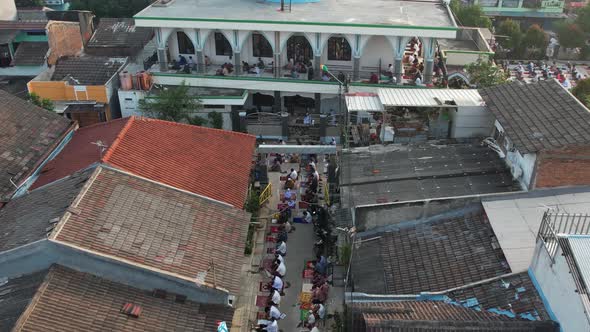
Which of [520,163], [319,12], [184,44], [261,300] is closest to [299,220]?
[261,300]

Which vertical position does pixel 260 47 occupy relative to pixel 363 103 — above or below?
below

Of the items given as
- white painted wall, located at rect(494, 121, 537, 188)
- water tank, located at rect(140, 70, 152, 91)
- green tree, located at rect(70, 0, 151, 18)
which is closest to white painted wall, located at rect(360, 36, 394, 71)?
water tank, located at rect(140, 70, 152, 91)

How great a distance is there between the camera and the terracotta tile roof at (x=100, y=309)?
13789 millimetres

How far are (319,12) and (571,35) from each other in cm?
2981

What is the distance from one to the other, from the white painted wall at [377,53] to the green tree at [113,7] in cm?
2690

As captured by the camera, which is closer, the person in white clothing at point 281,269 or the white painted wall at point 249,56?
the person in white clothing at point 281,269

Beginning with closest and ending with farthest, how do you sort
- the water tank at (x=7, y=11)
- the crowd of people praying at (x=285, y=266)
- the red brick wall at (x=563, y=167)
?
the red brick wall at (x=563, y=167), the crowd of people praying at (x=285, y=266), the water tank at (x=7, y=11)

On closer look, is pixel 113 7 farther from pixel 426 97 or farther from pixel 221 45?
pixel 426 97

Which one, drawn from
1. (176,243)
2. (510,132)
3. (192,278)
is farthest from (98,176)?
(510,132)

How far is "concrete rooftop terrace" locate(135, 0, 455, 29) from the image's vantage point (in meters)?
29.9

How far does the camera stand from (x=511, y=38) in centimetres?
5041

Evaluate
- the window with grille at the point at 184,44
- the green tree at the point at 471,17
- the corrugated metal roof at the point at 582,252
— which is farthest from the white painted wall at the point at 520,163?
the green tree at the point at 471,17

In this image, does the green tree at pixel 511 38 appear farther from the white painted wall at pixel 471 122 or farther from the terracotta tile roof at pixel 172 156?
the terracotta tile roof at pixel 172 156

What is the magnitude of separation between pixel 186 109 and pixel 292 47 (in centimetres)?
766
